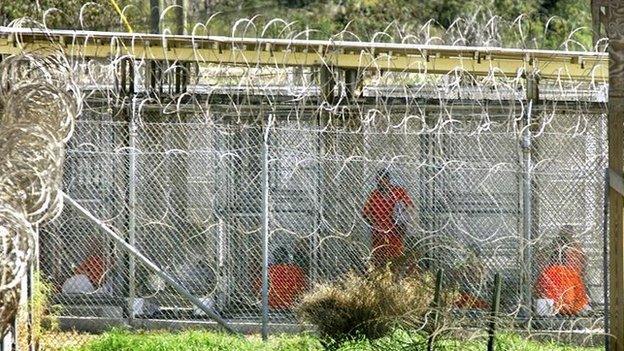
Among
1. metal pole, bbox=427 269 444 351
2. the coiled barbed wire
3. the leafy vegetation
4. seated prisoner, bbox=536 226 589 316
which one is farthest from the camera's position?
the leafy vegetation

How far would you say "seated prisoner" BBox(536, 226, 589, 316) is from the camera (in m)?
12.8

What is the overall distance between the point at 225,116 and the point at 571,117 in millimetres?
3626

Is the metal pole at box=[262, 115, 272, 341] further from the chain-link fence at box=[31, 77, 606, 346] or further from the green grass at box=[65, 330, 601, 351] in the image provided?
the chain-link fence at box=[31, 77, 606, 346]

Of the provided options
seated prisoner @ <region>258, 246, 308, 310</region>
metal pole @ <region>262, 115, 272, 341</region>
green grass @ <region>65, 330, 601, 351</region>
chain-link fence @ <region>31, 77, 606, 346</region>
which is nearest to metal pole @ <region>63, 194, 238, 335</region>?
green grass @ <region>65, 330, 601, 351</region>

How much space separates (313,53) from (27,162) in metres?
5.85

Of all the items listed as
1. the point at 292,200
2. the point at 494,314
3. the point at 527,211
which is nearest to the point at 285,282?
the point at 292,200

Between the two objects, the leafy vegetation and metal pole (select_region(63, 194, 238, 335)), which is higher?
the leafy vegetation

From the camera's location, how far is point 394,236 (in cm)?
1309

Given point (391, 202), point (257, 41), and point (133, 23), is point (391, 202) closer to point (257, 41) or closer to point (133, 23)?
point (257, 41)

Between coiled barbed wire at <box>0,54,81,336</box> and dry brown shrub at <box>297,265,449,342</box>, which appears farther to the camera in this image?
dry brown shrub at <box>297,265,449,342</box>

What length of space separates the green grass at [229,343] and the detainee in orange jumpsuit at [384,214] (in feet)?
4.61

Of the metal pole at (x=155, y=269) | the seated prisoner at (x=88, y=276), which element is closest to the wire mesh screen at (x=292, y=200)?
the seated prisoner at (x=88, y=276)

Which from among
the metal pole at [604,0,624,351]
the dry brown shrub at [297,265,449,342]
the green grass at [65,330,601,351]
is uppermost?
the metal pole at [604,0,624,351]

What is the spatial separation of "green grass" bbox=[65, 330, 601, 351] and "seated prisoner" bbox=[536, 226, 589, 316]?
47.5 inches
